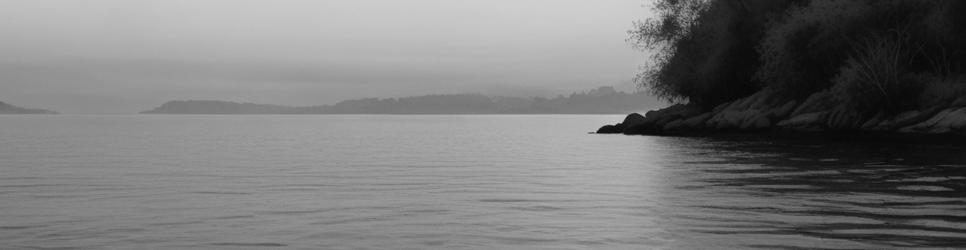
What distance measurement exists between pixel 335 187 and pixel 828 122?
4751 centimetres

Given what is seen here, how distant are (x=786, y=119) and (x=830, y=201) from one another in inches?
2079

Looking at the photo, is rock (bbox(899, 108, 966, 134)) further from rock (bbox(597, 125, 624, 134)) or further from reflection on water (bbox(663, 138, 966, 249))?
rock (bbox(597, 125, 624, 134))

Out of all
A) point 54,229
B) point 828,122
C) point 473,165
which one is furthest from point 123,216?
point 828,122

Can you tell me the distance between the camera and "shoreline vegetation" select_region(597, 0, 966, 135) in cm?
6053

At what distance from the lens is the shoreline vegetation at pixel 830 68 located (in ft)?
199

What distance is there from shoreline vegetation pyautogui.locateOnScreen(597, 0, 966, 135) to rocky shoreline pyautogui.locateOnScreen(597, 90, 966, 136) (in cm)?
9

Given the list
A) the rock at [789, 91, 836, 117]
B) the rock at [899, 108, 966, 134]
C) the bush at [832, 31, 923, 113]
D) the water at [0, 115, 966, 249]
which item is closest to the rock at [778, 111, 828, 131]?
the rock at [789, 91, 836, 117]

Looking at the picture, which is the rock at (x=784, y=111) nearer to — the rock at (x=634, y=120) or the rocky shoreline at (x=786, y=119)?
the rocky shoreline at (x=786, y=119)

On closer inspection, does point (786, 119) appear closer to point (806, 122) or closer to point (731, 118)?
point (806, 122)

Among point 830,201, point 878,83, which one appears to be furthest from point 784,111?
point 830,201

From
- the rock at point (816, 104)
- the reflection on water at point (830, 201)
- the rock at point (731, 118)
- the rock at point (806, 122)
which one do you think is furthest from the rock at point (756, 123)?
the reflection on water at point (830, 201)

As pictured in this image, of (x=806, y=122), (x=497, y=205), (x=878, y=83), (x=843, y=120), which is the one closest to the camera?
(x=497, y=205)

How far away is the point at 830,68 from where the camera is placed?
6781 cm

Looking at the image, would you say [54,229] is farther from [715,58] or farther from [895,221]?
[715,58]
